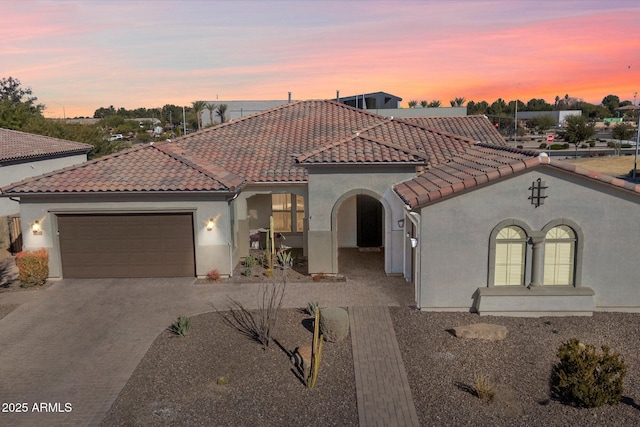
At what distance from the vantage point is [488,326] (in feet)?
43.0

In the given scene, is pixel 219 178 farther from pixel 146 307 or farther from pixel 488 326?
pixel 488 326

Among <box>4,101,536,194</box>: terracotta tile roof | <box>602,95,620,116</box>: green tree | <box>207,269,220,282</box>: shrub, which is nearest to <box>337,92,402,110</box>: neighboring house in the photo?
<box>4,101,536,194</box>: terracotta tile roof

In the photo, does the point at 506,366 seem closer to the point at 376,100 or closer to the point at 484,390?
the point at 484,390

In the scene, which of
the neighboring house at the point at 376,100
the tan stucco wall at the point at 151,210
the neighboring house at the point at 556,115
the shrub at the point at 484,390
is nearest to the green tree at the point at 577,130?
the neighboring house at the point at 376,100

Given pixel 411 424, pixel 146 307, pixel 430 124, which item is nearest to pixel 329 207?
pixel 146 307

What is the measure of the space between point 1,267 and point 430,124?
807 inches

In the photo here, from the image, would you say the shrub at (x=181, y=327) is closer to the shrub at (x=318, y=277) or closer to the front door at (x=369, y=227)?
the shrub at (x=318, y=277)

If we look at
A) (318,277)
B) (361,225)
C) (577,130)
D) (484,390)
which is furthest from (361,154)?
(577,130)

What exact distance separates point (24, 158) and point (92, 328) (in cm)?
1713

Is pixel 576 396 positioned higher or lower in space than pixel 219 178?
lower

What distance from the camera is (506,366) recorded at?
11.4m

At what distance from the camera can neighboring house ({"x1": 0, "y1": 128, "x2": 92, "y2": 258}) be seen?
2511cm

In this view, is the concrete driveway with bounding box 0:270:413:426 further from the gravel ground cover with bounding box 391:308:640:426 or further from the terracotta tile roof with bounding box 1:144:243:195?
the terracotta tile roof with bounding box 1:144:243:195

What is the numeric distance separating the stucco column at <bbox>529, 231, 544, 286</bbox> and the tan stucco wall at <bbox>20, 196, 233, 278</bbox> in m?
9.23
